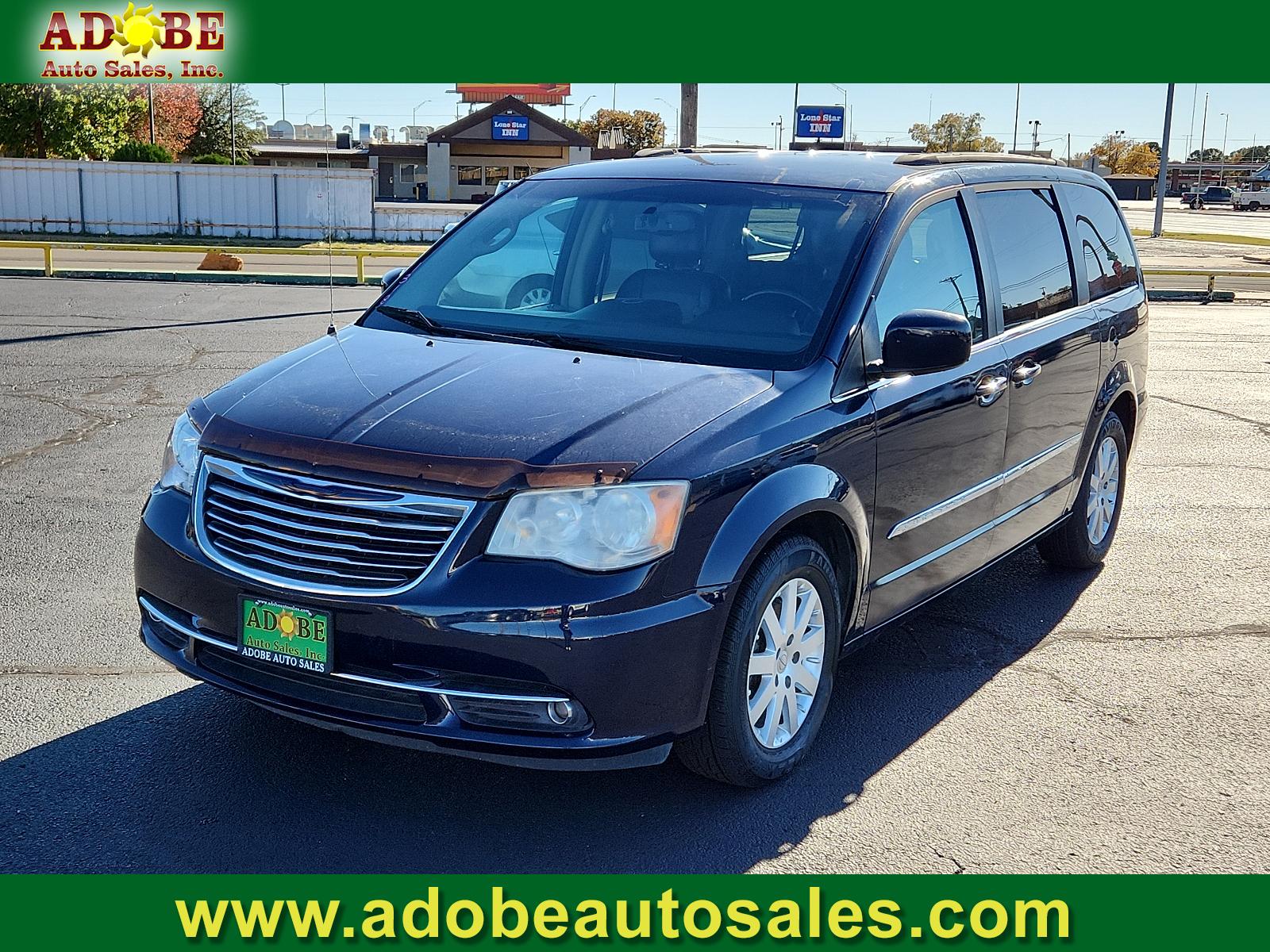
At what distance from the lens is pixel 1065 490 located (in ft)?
20.2

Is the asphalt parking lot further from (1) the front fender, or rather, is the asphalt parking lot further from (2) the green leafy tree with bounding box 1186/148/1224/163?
(2) the green leafy tree with bounding box 1186/148/1224/163

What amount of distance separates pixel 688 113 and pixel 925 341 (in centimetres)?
1596

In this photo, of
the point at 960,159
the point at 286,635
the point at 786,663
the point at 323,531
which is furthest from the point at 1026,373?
the point at 286,635

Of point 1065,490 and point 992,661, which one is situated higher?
point 1065,490

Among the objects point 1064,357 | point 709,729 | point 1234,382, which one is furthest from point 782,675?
point 1234,382

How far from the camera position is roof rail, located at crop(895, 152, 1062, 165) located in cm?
532

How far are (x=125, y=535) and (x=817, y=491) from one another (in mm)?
4038

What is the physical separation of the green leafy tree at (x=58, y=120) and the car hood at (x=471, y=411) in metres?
57.5

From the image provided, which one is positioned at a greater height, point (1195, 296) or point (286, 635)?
point (1195, 296)

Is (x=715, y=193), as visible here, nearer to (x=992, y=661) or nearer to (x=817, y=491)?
(x=817, y=491)

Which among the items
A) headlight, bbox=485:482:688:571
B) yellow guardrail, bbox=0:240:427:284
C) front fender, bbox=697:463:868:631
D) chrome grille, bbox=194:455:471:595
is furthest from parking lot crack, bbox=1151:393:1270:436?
yellow guardrail, bbox=0:240:427:284

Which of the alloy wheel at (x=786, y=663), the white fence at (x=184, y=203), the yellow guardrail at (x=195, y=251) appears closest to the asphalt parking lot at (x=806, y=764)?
the alloy wheel at (x=786, y=663)

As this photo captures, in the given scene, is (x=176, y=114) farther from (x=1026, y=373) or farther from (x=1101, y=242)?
(x=1026, y=373)

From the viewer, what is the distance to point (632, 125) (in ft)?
344
